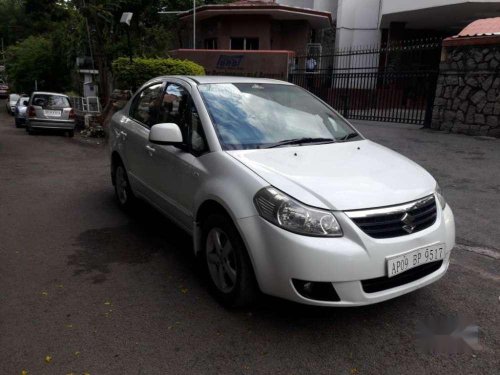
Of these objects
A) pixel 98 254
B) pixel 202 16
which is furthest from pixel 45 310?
pixel 202 16

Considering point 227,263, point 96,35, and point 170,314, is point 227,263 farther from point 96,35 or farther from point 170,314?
point 96,35

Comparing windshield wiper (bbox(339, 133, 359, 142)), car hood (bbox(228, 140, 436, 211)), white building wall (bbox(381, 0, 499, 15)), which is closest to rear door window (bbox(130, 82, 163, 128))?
car hood (bbox(228, 140, 436, 211))

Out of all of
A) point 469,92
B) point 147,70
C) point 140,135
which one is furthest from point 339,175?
point 147,70

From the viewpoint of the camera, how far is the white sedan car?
2875 millimetres

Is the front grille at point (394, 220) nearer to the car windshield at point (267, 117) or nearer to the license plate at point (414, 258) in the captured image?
the license plate at point (414, 258)

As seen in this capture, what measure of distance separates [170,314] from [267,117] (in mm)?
1841

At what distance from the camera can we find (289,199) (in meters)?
2.96

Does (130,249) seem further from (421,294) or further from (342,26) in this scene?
(342,26)

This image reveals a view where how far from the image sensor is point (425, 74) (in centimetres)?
1180

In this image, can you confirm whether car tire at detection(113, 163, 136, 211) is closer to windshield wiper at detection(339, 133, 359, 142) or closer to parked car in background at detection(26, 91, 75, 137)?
windshield wiper at detection(339, 133, 359, 142)

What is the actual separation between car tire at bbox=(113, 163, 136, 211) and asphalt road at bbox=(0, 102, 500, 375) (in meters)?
0.22

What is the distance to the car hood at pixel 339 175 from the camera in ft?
9.75

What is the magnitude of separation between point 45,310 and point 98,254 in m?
1.15

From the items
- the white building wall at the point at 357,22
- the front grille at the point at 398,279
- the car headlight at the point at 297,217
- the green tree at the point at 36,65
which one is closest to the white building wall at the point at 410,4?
the white building wall at the point at 357,22
